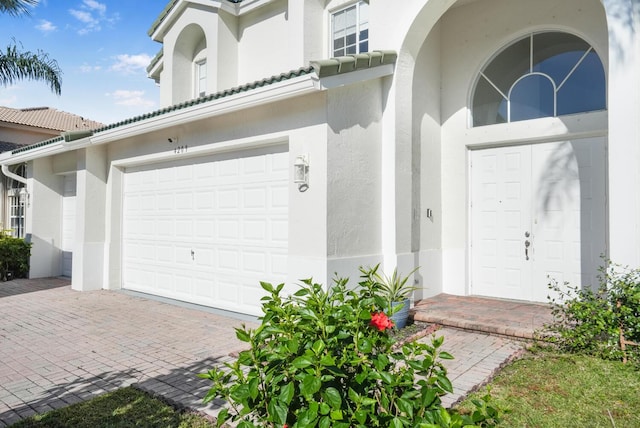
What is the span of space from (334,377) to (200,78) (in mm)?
12787

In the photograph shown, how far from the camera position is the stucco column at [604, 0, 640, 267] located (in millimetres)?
5934

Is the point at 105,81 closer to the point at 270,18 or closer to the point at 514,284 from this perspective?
the point at 270,18

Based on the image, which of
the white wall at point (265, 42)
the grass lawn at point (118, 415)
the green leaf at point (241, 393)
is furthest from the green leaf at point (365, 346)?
the white wall at point (265, 42)

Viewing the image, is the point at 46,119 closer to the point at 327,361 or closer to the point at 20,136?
the point at 20,136

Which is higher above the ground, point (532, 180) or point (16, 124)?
point (16, 124)

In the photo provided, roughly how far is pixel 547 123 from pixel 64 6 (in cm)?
1668

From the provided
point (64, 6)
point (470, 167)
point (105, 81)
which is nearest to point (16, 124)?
point (105, 81)

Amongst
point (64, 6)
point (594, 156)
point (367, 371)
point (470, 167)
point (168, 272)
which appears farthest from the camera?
point (64, 6)

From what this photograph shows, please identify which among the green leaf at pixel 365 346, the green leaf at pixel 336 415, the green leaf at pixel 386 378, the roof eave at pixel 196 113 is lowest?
the green leaf at pixel 336 415

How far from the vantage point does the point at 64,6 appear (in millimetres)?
16234

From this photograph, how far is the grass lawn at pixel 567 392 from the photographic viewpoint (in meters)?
4.16

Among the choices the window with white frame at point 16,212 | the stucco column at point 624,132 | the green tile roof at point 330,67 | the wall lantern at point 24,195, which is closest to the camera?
the stucco column at point 624,132

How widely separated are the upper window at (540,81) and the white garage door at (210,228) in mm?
4543

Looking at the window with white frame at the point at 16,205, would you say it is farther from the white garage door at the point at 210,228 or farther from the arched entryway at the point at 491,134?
the arched entryway at the point at 491,134
